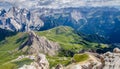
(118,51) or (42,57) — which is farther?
(42,57)

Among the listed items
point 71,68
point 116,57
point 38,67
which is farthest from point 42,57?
point 116,57

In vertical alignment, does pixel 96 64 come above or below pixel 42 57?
above

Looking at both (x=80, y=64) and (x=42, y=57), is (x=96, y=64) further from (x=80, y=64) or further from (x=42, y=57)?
(x=42, y=57)

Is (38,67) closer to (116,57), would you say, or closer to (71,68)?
(71,68)

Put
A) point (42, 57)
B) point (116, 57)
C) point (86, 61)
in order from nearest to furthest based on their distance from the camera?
1. point (116, 57)
2. point (86, 61)
3. point (42, 57)

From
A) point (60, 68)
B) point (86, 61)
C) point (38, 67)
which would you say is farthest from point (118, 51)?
point (38, 67)

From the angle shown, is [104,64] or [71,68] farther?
[71,68]

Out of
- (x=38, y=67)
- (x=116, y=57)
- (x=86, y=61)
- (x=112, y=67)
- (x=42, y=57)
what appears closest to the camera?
(x=112, y=67)

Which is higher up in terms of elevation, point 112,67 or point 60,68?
point 112,67

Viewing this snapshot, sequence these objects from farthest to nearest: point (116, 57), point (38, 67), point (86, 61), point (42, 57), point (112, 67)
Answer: point (42, 57)
point (38, 67)
point (86, 61)
point (116, 57)
point (112, 67)
